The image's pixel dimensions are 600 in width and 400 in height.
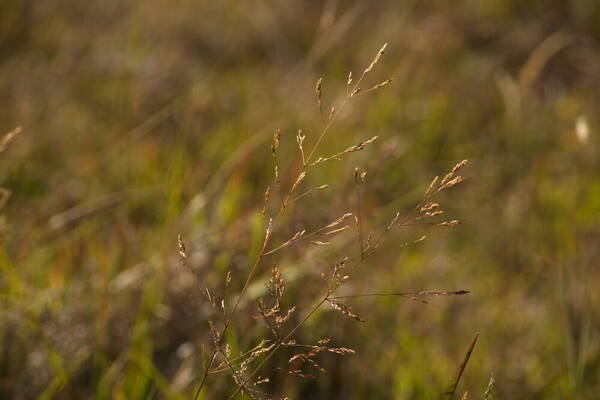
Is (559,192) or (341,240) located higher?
(341,240)

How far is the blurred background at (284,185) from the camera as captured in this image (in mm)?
1671

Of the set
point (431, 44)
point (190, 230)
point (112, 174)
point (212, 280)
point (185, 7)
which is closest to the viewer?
point (212, 280)

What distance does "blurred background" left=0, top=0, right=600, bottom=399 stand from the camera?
1.67 metres

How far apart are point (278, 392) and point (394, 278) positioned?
0.66 metres

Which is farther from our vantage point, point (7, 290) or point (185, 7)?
point (185, 7)

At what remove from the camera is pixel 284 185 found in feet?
8.64

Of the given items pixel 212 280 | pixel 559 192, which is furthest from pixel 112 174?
pixel 559 192

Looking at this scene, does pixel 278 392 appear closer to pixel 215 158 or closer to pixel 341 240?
pixel 341 240

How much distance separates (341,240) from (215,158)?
94cm

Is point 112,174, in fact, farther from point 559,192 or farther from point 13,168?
point 559,192

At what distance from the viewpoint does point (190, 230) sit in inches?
81.0

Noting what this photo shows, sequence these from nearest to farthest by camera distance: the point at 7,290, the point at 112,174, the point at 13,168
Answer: the point at 7,290
the point at 13,168
the point at 112,174

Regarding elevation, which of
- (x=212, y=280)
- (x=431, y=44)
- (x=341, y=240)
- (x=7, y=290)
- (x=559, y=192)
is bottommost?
(x=559, y=192)

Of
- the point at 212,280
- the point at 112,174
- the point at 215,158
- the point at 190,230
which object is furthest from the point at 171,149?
the point at 212,280
